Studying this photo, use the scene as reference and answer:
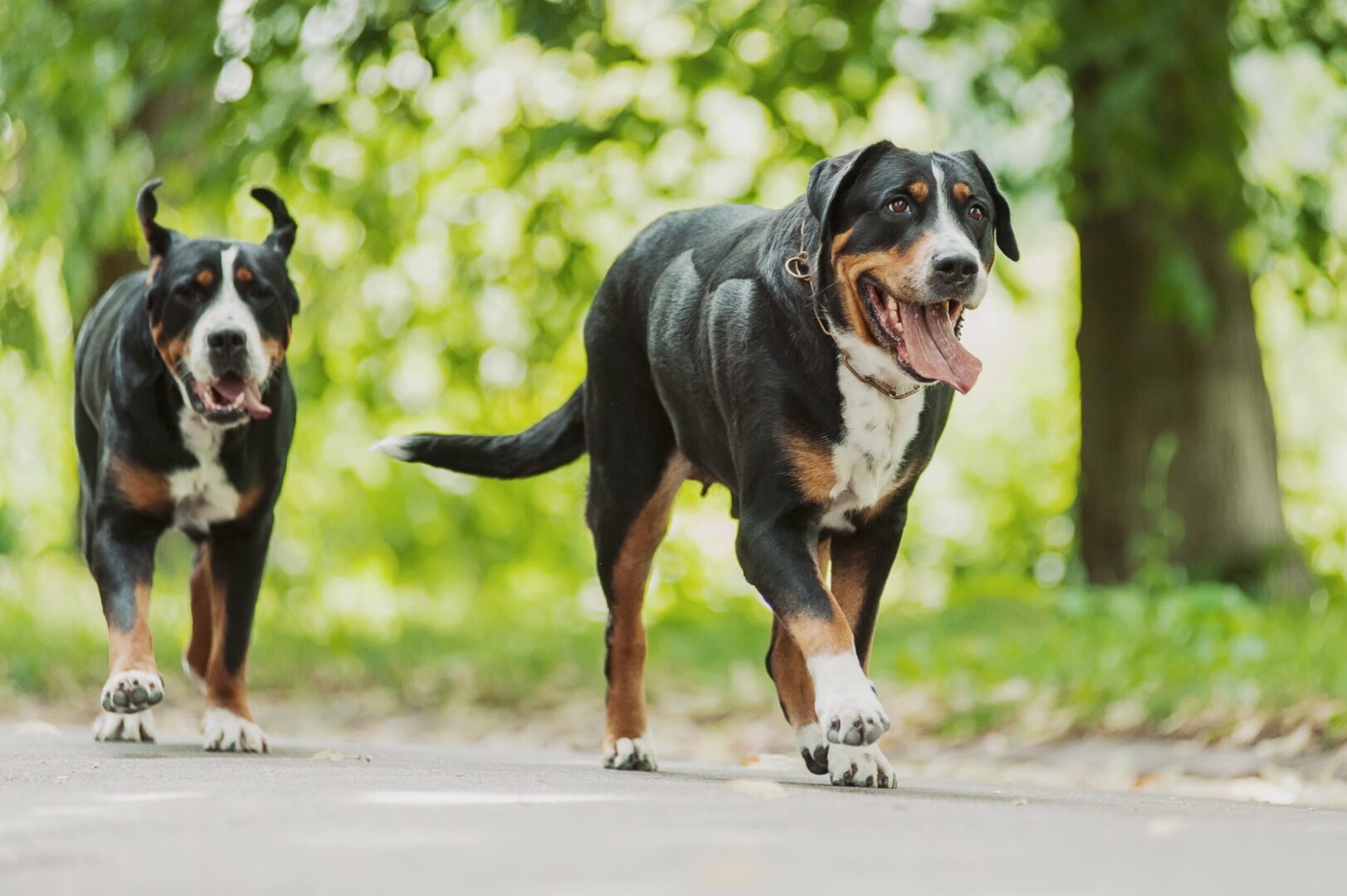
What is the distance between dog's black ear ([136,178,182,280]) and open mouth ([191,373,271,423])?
1.46ft

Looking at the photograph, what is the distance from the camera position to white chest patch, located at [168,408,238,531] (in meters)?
5.38

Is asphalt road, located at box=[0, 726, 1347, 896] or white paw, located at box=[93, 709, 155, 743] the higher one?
white paw, located at box=[93, 709, 155, 743]

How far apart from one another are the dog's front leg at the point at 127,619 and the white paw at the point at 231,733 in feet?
0.67

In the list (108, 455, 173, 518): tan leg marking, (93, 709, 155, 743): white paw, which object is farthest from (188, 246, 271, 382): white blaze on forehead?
(93, 709, 155, 743): white paw

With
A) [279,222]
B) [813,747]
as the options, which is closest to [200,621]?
[279,222]

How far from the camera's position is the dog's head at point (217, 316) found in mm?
5215

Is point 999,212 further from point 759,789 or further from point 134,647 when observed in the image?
point 134,647

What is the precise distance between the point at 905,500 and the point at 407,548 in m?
10.4

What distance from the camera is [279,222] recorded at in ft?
19.4

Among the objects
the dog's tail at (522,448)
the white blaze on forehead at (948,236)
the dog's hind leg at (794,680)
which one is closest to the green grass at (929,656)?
the dog's hind leg at (794,680)

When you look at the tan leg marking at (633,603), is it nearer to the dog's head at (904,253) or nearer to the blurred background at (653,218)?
the dog's head at (904,253)

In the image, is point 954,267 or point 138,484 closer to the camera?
point 954,267

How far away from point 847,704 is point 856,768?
53 centimetres

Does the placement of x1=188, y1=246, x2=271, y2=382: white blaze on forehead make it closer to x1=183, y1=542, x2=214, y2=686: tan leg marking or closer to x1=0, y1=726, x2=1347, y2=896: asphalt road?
x1=183, y1=542, x2=214, y2=686: tan leg marking
